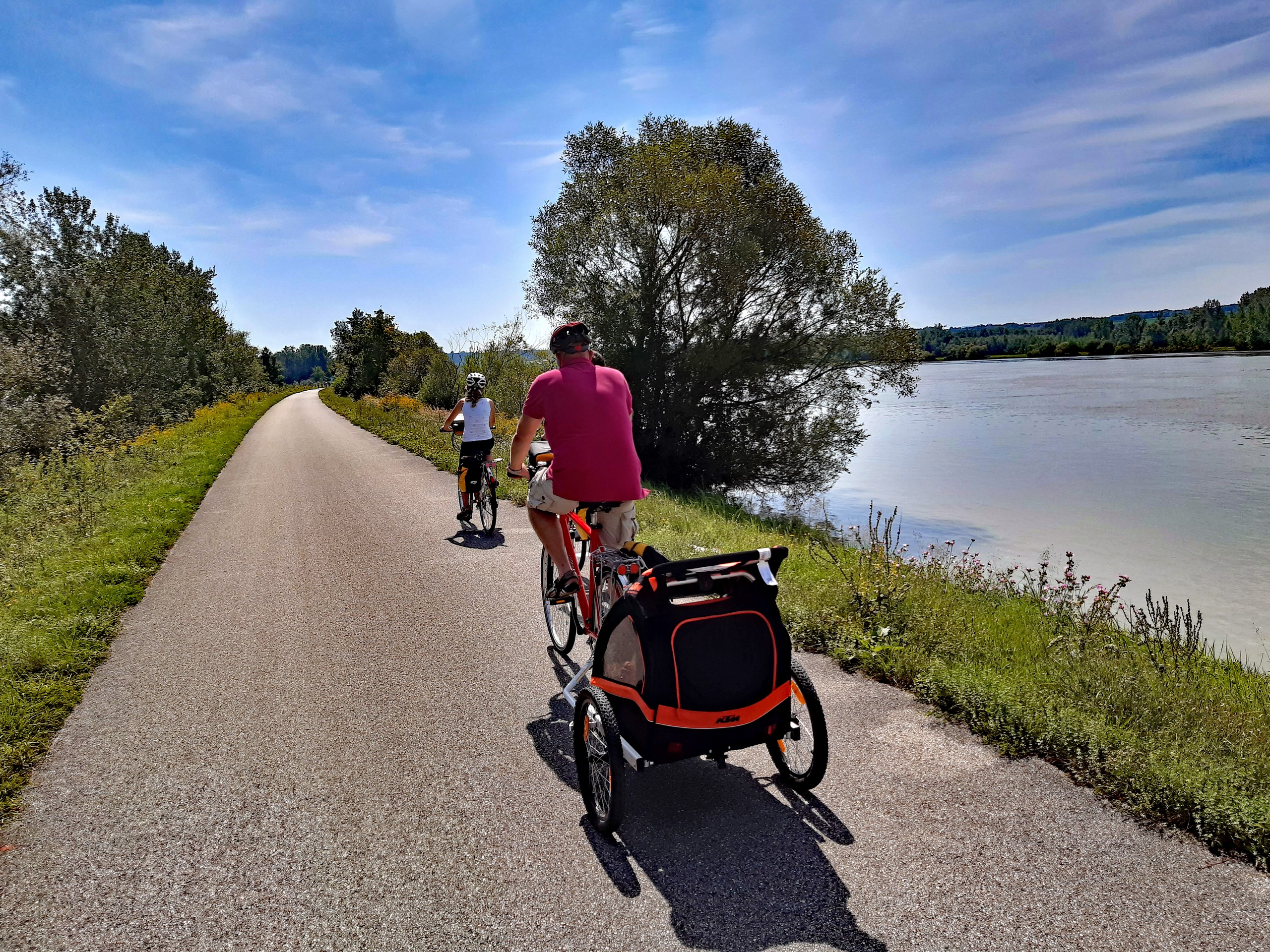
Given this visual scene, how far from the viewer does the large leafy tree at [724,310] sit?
18391 mm

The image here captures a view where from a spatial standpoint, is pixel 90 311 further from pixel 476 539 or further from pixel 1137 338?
pixel 1137 338

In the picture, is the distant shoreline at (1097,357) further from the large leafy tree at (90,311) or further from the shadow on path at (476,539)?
the shadow on path at (476,539)

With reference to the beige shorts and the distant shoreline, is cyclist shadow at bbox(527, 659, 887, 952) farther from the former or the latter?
the distant shoreline

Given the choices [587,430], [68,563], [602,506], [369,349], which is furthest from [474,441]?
[369,349]

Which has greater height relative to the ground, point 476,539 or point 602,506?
point 602,506

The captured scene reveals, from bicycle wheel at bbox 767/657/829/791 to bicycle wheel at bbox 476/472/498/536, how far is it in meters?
6.03

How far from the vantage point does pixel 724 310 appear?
62.5 feet

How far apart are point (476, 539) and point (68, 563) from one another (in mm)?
4400

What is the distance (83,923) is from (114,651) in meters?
3.48

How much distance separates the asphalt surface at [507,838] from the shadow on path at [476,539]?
3.21 meters

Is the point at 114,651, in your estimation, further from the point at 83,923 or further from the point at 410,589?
the point at 83,923

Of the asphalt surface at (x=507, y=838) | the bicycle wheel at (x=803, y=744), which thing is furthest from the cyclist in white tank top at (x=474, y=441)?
the bicycle wheel at (x=803, y=744)

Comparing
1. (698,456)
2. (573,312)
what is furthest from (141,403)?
(698,456)

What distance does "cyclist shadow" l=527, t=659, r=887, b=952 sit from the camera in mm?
2395
